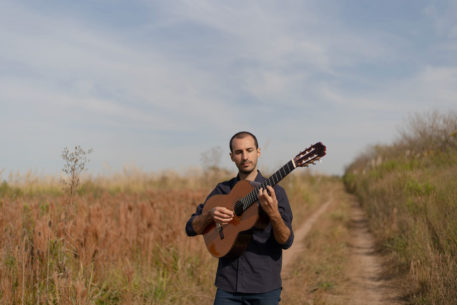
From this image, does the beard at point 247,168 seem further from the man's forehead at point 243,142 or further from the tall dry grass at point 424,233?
the tall dry grass at point 424,233

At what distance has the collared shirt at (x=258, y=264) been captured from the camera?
8.61 ft

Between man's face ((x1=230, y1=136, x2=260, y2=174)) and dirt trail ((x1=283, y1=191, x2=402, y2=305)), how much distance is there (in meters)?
3.88

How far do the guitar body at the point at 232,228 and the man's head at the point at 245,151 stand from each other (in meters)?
0.11

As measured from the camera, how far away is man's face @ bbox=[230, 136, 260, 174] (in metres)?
2.74

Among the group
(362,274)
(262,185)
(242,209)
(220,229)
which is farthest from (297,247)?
(262,185)

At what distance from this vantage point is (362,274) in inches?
293

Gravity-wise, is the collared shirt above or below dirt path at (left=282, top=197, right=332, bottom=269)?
above

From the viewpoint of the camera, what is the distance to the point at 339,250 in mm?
8867

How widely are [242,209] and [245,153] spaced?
0.41 m

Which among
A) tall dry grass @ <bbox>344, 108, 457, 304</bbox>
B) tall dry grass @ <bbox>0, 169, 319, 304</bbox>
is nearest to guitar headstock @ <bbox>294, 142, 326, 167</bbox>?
tall dry grass @ <bbox>0, 169, 319, 304</bbox>

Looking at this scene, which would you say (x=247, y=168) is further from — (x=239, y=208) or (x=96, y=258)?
(x=96, y=258)

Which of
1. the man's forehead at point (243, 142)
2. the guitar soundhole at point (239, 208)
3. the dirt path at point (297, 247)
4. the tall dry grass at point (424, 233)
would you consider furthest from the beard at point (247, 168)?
the dirt path at point (297, 247)

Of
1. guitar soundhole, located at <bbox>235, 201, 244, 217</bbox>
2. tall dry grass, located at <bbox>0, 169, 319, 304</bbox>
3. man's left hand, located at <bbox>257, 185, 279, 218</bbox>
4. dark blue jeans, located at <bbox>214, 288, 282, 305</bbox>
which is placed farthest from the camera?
tall dry grass, located at <bbox>0, 169, 319, 304</bbox>

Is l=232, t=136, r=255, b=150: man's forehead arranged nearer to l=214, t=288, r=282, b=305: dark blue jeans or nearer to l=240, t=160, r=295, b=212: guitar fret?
l=240, t=160, r=295, b=212: guitar fret
